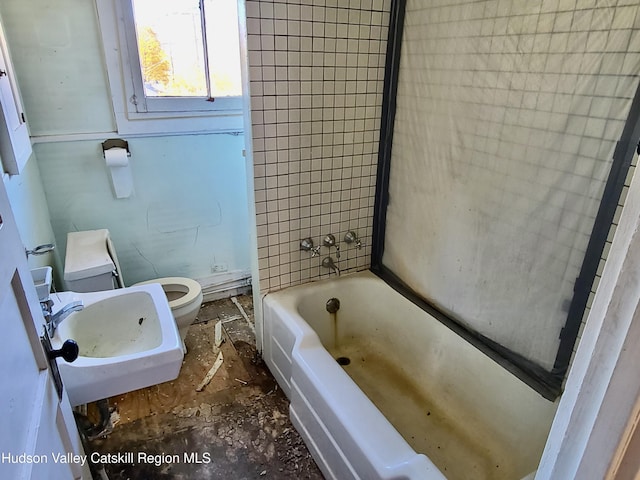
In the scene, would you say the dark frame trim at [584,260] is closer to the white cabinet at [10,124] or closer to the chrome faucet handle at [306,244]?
the chrome faucet handle at [306,244]

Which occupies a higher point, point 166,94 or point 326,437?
point 166,94

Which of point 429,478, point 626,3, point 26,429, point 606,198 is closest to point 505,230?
point 606,198

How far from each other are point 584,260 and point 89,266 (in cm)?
194

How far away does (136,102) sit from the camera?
2.12 metres

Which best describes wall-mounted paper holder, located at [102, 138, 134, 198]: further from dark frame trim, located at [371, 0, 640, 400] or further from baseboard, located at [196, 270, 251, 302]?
dark frame trim, located at [371, 0, 640, 400]

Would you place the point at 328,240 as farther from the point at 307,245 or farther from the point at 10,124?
the point at 10,124

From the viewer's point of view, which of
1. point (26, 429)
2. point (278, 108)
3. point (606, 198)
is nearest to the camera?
point (26, 429)

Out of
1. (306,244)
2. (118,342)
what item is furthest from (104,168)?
(306,244)

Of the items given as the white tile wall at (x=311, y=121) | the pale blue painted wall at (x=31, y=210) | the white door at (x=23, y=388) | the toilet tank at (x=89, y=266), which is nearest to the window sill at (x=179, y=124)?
the pale blue painted wall at (x=31, y=210)

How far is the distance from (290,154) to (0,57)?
115 centimetres

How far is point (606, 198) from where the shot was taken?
3.89ft

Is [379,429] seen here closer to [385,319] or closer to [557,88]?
[385,319]

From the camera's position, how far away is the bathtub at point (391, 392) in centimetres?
135

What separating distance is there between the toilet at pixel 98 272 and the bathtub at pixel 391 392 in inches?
16.9
